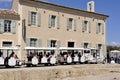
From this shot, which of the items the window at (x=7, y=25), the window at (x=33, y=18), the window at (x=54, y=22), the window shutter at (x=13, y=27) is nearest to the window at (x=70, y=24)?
the window at (x=54, y=22)

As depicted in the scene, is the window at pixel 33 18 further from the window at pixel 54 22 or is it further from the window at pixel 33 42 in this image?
the window at pixel 54 22

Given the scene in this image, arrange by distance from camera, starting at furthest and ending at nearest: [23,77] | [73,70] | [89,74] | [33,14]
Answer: [33,14], [89,74], [73,70], [23,77]

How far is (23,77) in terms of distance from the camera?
20688 millimetres

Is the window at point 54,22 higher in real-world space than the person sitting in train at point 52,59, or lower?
higher

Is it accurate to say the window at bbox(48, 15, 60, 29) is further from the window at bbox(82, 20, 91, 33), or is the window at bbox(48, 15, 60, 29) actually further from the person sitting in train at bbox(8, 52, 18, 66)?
the person sitting in train at bbox(8, 52, 18, 66)

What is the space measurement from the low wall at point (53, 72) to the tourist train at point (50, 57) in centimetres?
198

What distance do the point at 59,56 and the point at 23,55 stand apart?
364 centimetres

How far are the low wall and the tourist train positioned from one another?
1981 mm

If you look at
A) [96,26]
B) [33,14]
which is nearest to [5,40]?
[33,14]

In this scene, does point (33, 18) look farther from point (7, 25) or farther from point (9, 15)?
point (7, 25)

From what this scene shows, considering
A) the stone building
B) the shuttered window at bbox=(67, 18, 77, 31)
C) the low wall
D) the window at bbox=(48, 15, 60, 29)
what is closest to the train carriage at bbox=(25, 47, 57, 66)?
the stone building

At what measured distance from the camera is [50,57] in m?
25.8

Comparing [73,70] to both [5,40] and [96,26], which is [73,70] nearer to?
[5,40]

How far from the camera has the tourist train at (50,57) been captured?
22.9 meters
